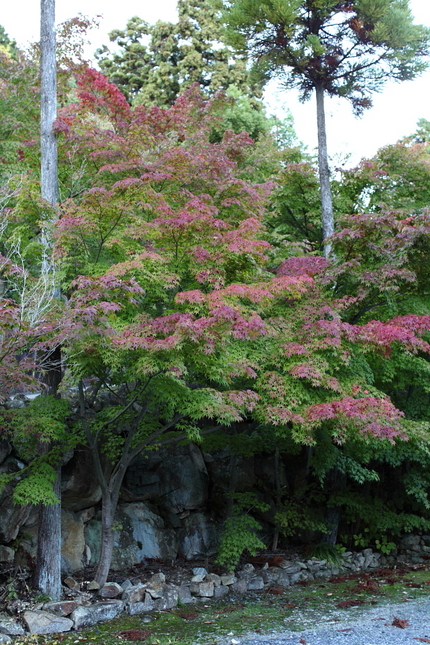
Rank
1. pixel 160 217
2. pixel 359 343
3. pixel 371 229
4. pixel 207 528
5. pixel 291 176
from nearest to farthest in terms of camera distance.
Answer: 1. pixel 160 217
2. pixel 359 343
3. pixel 371 229
4. pixel 207 528
5. pixel 291 176

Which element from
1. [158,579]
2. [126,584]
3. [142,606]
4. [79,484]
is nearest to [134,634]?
[142,606]

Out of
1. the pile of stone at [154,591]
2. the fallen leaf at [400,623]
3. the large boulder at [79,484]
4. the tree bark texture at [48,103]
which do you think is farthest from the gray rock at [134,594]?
the tree bark texture at [48,103]

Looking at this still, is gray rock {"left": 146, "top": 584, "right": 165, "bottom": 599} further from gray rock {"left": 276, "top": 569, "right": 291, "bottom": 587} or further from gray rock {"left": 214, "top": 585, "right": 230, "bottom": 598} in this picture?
gray rock {"left": 276, "top": 569, "right": 291, "bottom": 587}

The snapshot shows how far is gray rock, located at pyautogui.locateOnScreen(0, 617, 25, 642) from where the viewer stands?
6410 mm

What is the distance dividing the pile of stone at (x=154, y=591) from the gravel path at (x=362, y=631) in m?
1.83

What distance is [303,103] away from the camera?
44.7 feet

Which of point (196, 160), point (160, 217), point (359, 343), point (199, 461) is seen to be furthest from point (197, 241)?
point (199, 461)

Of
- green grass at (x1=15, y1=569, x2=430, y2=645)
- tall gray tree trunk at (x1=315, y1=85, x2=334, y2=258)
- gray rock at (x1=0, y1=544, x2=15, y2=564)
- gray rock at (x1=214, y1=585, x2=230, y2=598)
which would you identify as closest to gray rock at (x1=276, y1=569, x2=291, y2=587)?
green grass at (x1=15, y1=569, x2=430, y2=645)

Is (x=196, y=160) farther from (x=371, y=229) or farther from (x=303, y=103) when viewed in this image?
(x=303, y=103)

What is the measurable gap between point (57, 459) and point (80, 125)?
5.19m

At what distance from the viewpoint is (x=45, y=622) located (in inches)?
265

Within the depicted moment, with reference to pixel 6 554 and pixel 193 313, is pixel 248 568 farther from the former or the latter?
pixel 193 313

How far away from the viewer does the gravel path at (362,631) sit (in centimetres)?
620

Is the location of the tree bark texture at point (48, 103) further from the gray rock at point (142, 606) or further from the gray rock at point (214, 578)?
the gray rock at point (214, 578)
